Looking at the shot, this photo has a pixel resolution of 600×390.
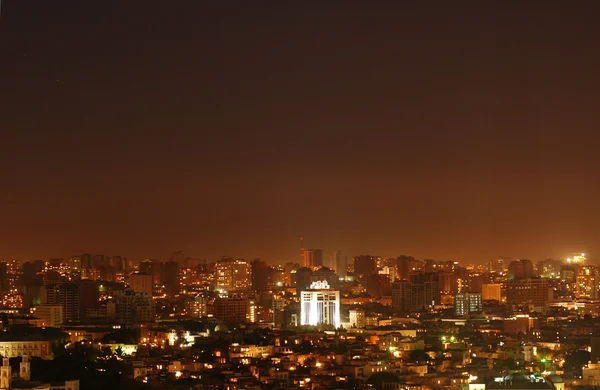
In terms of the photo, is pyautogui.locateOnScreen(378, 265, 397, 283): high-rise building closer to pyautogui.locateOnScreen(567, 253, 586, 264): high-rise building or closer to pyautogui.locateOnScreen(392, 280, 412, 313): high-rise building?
pyautogui.locateOnScreen(392, 280, 412, 313): high-rise building

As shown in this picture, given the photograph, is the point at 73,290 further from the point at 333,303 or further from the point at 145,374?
the point at 145,374

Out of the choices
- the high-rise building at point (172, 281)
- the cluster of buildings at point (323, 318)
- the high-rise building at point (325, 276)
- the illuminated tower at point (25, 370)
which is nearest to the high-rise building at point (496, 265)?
the cluster of buildings at point (323, 318)

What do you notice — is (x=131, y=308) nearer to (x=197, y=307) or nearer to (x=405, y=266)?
(x=197, y=307)

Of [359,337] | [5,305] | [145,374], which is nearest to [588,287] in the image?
[359,337]

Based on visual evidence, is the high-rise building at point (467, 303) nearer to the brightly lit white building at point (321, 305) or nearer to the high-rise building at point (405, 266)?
the high-rise building at point (405, 266)

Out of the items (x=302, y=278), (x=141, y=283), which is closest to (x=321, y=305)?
(x=302, y=278)
